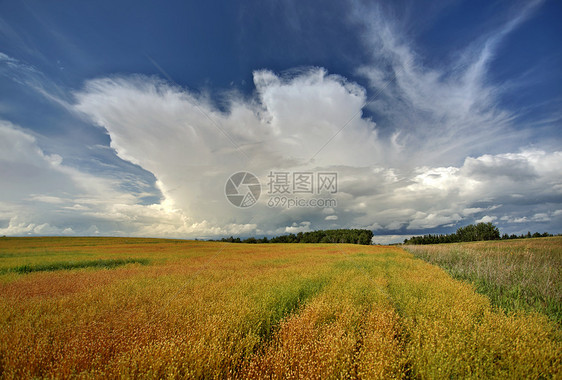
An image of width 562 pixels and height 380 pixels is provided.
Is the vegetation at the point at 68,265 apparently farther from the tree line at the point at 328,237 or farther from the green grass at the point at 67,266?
the tree line at the point at 328,237

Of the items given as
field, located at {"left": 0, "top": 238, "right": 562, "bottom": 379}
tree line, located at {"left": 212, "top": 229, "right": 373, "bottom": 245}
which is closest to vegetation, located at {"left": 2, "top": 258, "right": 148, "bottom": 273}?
field, located at {"left": 0, "top": 238, "right": 562, "bottom": 379}

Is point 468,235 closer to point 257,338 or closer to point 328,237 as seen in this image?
point 328,237

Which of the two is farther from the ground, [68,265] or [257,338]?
[257,338]

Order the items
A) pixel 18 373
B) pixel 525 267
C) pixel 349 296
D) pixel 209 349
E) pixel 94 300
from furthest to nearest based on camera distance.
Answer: pixel 525 267
pixel 349 296
pixel 94 300
pixel 209 349
pixel 18 373

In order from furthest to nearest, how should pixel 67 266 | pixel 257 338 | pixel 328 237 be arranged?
pixel 328 237
pixel 67 266
pixel 257 338

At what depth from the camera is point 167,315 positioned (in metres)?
5.00

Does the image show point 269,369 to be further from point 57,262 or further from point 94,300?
point 57,262

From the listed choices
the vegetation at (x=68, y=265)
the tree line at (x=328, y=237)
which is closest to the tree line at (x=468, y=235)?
the tree line at (x=328, y=237)

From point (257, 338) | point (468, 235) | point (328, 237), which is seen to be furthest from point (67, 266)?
point (468, 235)

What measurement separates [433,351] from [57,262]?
20.5m

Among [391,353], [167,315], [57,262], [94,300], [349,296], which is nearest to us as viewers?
[391,353]

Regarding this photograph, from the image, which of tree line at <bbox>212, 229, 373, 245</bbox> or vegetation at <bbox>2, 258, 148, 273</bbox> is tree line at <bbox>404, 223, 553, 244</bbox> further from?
vegetation at <bbox>2, 258, 148, 273</bbox>

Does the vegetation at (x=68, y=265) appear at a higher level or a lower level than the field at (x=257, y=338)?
lower

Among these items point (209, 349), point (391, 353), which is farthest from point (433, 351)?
point (209, 349)
